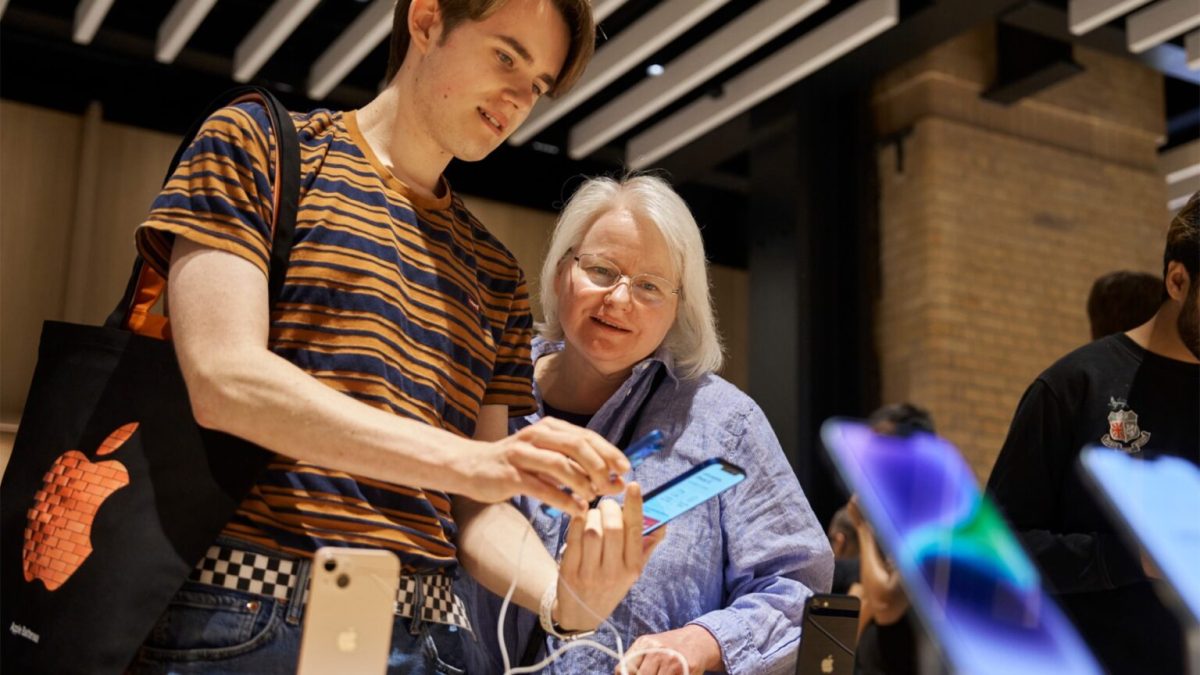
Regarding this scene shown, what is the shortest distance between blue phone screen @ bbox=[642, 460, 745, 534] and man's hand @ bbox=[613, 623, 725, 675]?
15.6 inches

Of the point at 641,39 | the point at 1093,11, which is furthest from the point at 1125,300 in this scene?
the point at 641,39

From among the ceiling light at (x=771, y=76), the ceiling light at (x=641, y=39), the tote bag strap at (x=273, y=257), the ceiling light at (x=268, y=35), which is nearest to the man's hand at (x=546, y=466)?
the tote bag strap at (x=273, y=257)

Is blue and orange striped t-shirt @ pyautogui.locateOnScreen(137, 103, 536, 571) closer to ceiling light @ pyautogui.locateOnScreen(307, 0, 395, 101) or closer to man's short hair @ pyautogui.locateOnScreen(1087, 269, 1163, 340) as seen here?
man's short hair @ pyautogui.locateOnScreen(1087, 269, 1163, 340)

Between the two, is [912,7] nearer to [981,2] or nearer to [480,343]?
[981,2]

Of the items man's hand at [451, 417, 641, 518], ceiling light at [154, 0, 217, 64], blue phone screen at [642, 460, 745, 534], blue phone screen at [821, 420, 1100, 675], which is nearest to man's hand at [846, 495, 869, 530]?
blue phone screen at [821, 420, 1100, 675]

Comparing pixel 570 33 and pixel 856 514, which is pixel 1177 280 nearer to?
pixel 856 514

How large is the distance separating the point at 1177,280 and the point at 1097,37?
4661 mm

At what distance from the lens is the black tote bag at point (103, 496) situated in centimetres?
100

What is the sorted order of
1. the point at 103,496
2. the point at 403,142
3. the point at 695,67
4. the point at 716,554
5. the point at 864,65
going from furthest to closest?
the point at 864,65
the point at 695,67
the point at 716,554
the point at 403,142
the point at 103,496

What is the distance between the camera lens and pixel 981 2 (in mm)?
5562

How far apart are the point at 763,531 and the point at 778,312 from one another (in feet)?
15.7

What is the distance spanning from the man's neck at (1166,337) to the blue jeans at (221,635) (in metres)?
1.45

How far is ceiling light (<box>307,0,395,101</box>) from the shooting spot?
17.5ft

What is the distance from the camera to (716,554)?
174cm
